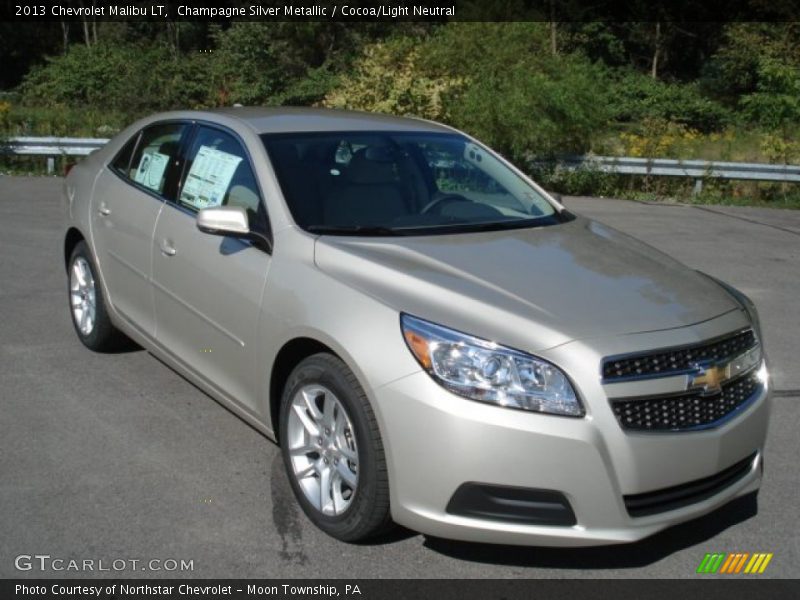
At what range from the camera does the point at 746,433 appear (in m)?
3.52

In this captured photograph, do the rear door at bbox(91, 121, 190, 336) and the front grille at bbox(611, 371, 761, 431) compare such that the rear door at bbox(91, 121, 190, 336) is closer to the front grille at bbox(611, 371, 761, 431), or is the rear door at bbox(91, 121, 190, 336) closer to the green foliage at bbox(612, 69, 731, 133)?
the front grille at bbox(611, 371, 761, 431)

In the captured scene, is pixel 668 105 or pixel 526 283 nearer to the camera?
pixel 526 283

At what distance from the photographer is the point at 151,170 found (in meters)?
5.26

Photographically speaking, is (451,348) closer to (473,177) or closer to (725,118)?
(473,177)

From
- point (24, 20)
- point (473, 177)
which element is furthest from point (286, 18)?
point (473, 177)

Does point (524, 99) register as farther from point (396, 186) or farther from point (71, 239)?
point (396, 186)

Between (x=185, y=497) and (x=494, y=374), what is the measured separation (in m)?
1.61

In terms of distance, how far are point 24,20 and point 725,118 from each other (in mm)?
34735

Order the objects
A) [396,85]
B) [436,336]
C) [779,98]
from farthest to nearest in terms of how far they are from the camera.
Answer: [779,98] → [396,85] → [436,336]

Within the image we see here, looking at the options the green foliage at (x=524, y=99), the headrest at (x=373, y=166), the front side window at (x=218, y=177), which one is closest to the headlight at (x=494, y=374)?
the front side window at (x=218, y=177)

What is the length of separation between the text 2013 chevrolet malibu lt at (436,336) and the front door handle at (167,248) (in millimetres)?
24

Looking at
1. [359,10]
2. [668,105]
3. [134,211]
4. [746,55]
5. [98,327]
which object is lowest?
[668,105]

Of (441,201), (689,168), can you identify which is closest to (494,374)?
(441,201)

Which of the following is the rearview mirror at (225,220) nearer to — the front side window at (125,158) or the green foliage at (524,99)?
the front side window at (125,158)
